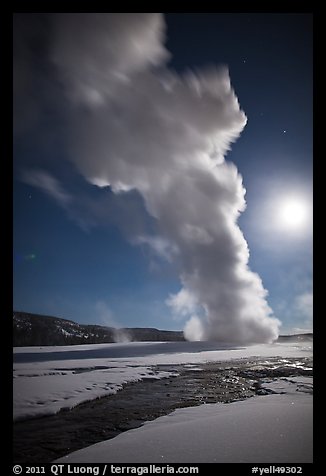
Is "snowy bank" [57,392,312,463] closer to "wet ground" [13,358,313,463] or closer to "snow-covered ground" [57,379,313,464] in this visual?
"snow-covered ground" [57,379,313,464]

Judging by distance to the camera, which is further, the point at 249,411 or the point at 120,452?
the point at 249,411

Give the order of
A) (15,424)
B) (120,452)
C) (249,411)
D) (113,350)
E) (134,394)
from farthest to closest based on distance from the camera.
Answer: (113,350), (134,394), (249,411), (15,424), (120,452)

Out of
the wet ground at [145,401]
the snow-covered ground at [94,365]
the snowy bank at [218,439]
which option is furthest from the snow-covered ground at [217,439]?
the snow-covered ground at [94,365]

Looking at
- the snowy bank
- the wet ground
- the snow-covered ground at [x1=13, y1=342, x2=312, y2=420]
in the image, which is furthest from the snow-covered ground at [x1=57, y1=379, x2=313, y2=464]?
the snow-covered ground at [x1=13, y1=342, x2=312, y2=420]
